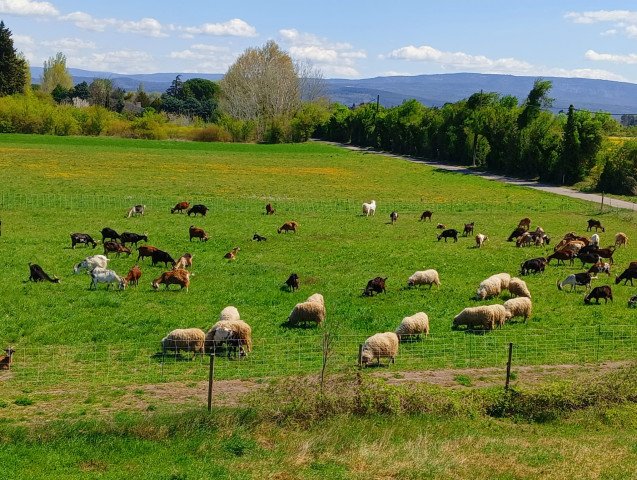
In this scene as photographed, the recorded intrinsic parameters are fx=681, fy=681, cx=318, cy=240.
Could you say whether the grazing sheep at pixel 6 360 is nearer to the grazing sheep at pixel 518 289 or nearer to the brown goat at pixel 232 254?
the brown goat at pixel 232 254

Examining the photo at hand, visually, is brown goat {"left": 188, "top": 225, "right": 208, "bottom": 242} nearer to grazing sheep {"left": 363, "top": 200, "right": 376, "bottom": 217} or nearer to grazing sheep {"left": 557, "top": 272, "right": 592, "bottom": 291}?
grazing sheep {"left": 363, "top": 200, "right": 376, "bottom": 217}

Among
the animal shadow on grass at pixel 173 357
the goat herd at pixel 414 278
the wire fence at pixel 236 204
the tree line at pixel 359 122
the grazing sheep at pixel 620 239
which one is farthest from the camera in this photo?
the tree line at pixel 359 122

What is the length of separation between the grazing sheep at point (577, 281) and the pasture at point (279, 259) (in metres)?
0.29

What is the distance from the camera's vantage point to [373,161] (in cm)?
9019

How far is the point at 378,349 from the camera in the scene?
1695cm

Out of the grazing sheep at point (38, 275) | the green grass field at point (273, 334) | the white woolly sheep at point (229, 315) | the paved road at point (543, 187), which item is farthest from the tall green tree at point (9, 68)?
the white woolly sheep at point (229, 315)

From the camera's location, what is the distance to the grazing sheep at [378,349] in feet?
55.1

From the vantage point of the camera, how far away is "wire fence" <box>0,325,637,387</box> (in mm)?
15766

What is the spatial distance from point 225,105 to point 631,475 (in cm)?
12611

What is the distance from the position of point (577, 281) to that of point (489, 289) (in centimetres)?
389

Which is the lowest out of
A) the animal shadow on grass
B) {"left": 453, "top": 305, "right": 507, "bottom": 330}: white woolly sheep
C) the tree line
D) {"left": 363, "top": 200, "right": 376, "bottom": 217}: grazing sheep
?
the animal shadow on grass

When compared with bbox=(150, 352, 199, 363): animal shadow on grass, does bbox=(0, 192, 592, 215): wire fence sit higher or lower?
higher

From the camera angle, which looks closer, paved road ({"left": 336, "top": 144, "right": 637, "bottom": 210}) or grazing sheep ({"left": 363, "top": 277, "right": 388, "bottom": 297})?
grazing sheep ({"left": 363, "top": 277, "right": 388, "bottom": 297})

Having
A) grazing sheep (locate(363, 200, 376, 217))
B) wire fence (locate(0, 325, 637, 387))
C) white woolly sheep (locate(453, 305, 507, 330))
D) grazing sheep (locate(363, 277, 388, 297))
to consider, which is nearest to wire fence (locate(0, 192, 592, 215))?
grazing sheep (locate(363, 200, 376, 217))
